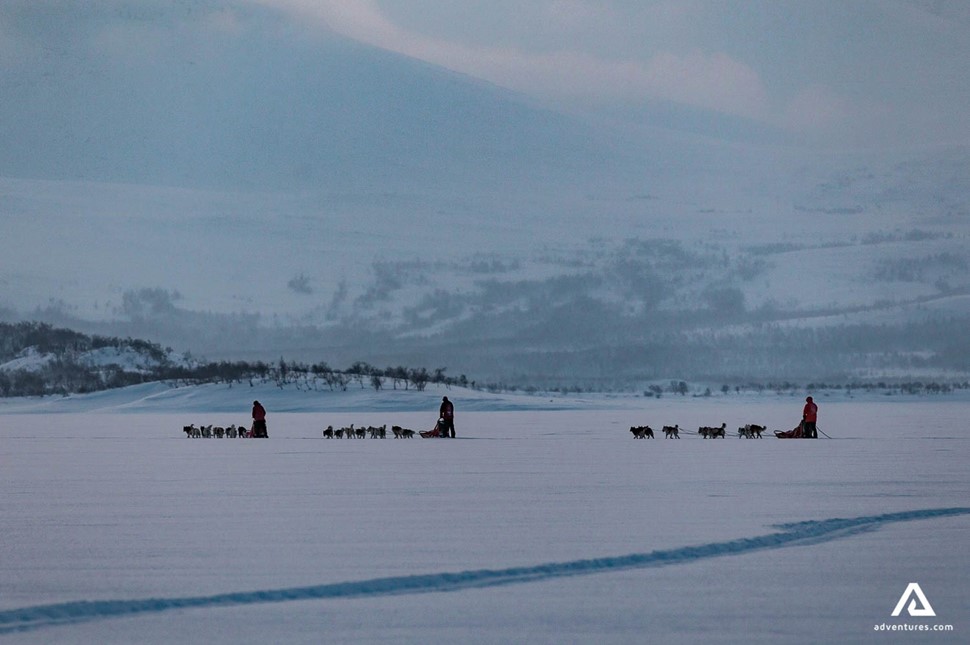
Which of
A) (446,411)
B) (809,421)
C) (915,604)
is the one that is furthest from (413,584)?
(809,421)

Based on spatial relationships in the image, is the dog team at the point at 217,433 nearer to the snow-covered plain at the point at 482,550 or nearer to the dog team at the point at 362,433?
the dog team at the point at 362,433

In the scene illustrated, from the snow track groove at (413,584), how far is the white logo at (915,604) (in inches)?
107

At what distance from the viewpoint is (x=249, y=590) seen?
12.7 meters

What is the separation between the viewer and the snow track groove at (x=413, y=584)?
1174 cm

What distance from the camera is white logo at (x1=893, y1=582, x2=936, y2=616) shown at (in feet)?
37.6

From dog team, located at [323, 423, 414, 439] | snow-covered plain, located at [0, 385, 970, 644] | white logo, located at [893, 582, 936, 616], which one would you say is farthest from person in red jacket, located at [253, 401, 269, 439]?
white logo, located at [893, 582, 936, 616]

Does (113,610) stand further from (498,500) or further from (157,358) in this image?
(157,358)

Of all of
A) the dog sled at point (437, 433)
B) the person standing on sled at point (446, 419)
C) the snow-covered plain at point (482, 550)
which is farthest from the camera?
the dog sled at point (437, 433)

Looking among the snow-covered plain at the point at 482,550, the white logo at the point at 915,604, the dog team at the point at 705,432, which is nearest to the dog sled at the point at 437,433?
the dog team at the point at 705,432

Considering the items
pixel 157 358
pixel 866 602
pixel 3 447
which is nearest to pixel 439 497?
pixel 866 602

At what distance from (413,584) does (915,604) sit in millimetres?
4487

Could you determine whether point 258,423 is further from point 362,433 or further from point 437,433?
point 437,433

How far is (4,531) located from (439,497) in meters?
6.69

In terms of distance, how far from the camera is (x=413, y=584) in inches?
515
